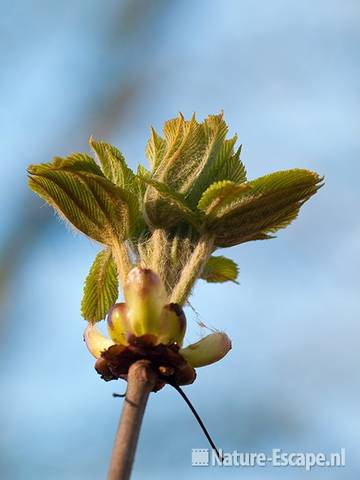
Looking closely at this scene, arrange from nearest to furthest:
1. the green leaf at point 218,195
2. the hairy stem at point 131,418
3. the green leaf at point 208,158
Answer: the hairy stem at point 131,418
the green leaf at point 218,195
the green leaf at point 208,158

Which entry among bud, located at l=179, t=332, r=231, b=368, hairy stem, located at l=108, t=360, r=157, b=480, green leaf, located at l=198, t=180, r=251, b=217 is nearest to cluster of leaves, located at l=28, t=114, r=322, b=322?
green leaf, located at l=198, t=180, r=251, b=217

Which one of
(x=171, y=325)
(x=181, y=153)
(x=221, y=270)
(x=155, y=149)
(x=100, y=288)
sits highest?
(x=155, y=149)

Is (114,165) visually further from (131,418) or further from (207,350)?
(131,418)

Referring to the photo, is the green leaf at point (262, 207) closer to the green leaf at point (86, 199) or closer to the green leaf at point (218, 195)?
the green leaf at point (218, 195)

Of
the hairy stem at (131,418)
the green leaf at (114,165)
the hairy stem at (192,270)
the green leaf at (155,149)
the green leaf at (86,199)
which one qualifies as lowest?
the hairy stem at (131,418)

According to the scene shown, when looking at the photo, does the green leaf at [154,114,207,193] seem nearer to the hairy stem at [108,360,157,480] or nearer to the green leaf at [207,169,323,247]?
the green leaf at [207,169,323,247]

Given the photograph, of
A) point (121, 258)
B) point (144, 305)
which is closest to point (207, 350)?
point (144, 305)

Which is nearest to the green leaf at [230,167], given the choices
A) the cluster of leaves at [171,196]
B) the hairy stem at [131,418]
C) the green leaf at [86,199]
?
the cluster of leaves at [171,196]
